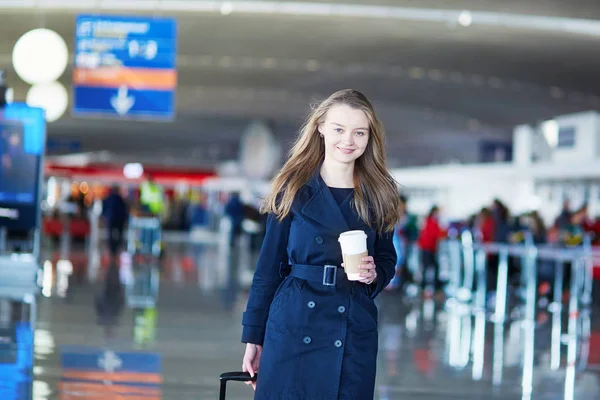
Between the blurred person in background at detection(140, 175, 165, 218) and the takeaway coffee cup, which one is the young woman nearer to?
the takeaway coffee cup

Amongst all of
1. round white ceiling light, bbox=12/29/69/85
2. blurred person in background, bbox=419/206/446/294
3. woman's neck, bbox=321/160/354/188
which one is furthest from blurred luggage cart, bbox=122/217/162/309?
woman's neck, bbox=321/160/354/188

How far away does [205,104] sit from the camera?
3853 cm

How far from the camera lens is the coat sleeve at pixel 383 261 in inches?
140

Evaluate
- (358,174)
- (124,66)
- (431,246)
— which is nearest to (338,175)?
(358,174)

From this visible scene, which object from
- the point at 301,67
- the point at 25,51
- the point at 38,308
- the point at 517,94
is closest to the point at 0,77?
the point at 25,51

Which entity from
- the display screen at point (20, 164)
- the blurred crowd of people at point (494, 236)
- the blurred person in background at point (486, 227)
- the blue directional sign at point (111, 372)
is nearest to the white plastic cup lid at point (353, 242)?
the blue directional sign at point (111, 372)

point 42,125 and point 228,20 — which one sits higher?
point 228,20

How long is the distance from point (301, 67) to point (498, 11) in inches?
386

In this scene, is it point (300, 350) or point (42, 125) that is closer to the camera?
point (300, 350)

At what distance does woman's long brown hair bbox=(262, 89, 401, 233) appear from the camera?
11.5 ft

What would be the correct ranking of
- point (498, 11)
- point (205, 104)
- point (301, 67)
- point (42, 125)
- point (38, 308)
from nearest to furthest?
point (38, 308), point (42, 125), point (498, 11), point (301, 67), point (205, 104)

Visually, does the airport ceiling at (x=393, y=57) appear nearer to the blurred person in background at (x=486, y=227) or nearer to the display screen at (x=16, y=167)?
the blurred person in background at (x=486, y=227)

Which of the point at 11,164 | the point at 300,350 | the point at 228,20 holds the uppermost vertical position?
the point at 228,20

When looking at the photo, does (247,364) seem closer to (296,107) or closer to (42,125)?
(42,125)
